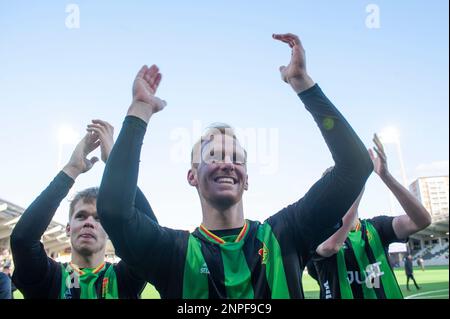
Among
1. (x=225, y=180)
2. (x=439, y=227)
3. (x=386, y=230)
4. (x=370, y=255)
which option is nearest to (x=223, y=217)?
(x=225, y=180)

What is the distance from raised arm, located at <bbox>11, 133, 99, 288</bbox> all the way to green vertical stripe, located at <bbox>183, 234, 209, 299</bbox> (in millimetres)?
1225

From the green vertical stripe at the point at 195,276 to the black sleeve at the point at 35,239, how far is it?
4.18ft

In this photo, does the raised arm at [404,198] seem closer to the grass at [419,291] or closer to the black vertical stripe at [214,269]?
the black vertical stripe at [214,269]

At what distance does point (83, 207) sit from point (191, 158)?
121cm

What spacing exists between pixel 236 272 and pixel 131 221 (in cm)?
57

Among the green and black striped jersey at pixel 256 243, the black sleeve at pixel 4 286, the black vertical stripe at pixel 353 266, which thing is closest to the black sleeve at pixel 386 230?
the black vertical stripe at pixel 353 266

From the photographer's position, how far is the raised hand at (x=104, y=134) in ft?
7.06

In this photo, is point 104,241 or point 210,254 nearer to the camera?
point 210,254

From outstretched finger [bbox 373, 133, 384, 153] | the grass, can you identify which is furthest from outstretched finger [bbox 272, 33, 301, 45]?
the grass

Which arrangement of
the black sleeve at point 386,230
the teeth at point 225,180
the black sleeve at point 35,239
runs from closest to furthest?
1. the teeth at point 225,180
2. the black sleeve at point 35,239
3. the black sleeve at point 386,230

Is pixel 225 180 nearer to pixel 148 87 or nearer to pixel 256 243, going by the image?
pixel 256 243
